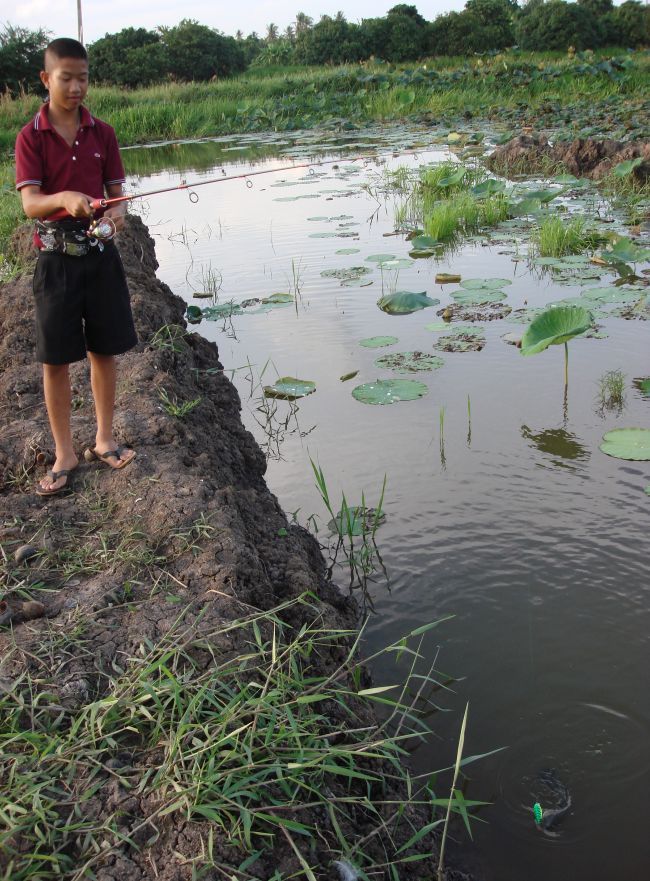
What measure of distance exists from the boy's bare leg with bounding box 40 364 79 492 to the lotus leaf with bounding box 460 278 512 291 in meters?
3.87

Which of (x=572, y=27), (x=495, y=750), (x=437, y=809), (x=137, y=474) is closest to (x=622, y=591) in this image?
(x=495, y=750)

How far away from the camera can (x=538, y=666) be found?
2461 mm

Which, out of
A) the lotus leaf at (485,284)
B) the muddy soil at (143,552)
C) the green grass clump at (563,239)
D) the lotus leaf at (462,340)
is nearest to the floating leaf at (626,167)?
the green grass clump at (563,239)

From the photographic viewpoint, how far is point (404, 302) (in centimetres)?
558

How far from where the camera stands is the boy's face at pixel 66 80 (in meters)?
2.41

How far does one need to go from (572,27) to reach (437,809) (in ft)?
112

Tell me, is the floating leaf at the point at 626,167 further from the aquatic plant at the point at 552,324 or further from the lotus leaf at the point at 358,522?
the lotus leaf at the point at 358,522

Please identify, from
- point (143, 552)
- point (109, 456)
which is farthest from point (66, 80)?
point (143, 552)

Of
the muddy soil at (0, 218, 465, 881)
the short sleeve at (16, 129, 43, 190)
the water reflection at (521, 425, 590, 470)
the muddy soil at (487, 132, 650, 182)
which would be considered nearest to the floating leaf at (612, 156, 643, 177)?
the muddy soil at (487, 132, 650, 182)

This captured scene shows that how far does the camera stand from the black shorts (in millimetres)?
2611

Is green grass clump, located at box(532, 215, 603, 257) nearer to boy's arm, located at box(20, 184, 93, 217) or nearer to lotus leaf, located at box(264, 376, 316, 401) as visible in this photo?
lotus leaf, located at box(264, 376, 316, 401)

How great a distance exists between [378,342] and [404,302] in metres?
0.66

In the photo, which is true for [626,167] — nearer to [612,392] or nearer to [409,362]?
[409,362]

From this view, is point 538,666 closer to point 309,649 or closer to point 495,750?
point 495,750
